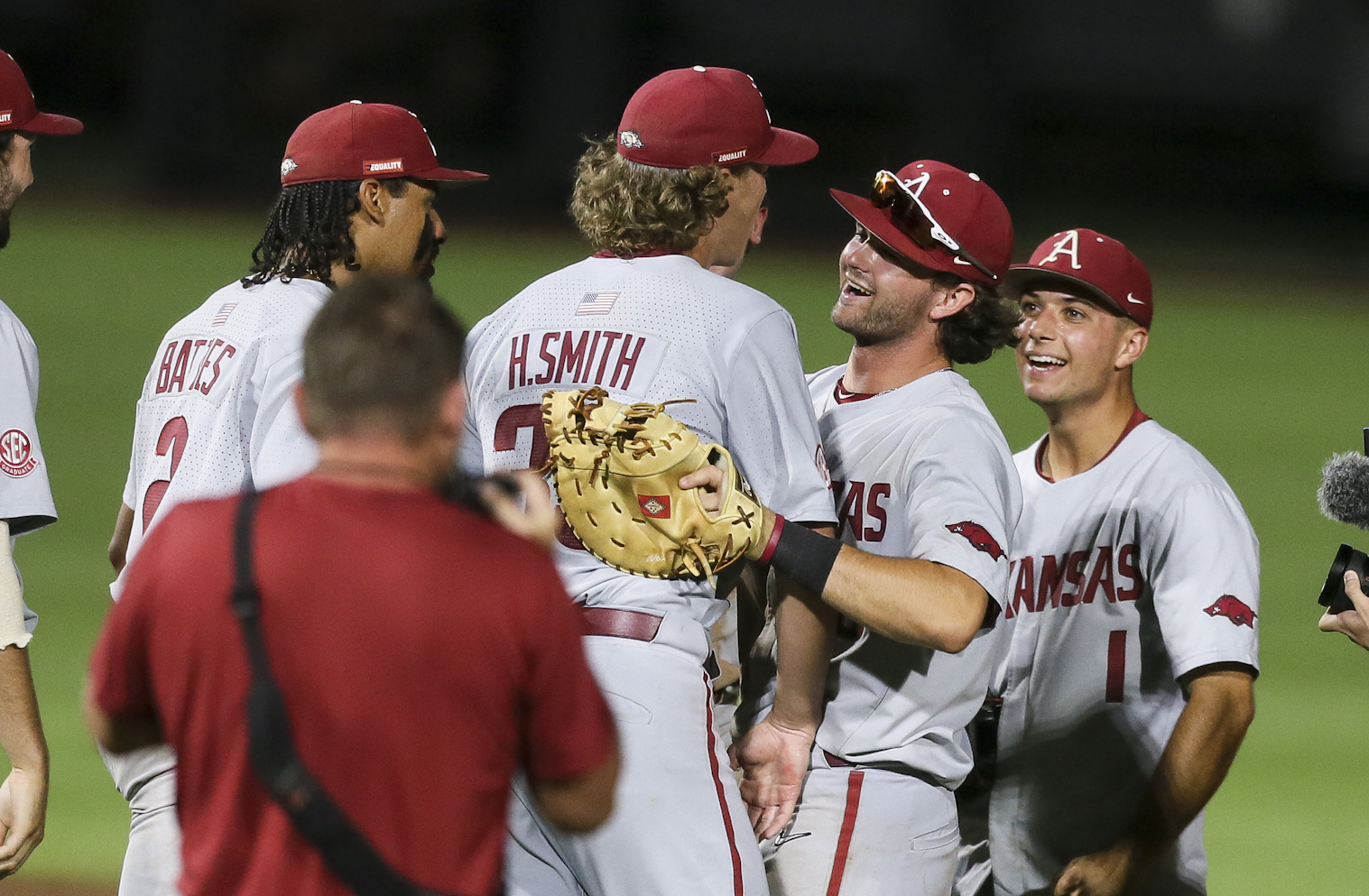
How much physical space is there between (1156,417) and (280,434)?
1301 centimetres

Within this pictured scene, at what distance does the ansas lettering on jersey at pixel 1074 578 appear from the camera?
4016 mm

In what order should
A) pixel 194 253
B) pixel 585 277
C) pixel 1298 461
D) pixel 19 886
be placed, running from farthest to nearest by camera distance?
pixel 194 253
pixel 1298 461
pixel 19 886
pixel 585 277

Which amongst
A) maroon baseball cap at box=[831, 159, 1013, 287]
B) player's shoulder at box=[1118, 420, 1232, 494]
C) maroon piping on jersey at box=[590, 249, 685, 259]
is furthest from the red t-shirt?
player's shoulder at box=[1118, 420, 1232, 494]

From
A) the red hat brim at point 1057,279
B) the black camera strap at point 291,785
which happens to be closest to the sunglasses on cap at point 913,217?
the red hat brim at point 1057,279

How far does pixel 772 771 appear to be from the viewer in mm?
3320

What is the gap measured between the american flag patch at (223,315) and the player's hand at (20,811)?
105 centimetres

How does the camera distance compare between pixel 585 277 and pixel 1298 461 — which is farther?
pixel 1298 461

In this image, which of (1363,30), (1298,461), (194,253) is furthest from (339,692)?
(1363,30)

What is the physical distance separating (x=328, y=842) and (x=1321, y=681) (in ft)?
27.5

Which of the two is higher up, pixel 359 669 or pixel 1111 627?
pixel 359 669

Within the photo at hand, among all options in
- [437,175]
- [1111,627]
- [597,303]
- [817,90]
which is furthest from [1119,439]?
[817,90]

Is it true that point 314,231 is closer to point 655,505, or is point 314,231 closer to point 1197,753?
point 655,505

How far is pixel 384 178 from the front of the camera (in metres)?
3.85

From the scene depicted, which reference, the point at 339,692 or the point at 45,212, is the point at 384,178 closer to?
the point at 339,692
